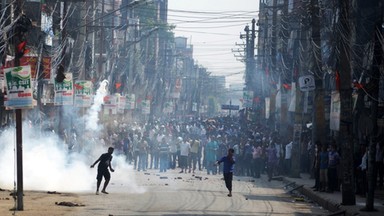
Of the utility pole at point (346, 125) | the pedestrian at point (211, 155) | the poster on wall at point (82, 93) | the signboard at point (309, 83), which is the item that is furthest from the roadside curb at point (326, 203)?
the poster on wall at point (82, 93)

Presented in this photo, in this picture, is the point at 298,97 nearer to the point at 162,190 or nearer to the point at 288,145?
the point at 288,145

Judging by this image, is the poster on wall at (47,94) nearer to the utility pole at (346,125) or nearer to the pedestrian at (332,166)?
the pedestrian at (332,166)

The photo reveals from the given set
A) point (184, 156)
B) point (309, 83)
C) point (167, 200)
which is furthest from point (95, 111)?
point (167, 200)

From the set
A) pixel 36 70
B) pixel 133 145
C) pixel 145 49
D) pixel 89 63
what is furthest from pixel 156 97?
pixel 36 70

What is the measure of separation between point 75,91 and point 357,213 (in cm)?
2461

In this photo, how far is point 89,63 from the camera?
197 ft

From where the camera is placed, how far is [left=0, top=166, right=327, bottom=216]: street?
2181 cm

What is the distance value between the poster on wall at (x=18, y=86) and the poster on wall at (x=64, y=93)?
61.1 feet

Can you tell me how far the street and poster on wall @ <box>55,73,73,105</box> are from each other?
18.1 ft

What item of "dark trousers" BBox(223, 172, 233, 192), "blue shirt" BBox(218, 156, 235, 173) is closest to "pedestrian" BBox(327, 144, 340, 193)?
"blue shirt" BBox(218, 156, 235, 173)

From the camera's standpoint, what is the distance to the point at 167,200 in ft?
83.8

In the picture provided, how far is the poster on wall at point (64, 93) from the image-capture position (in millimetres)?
39125

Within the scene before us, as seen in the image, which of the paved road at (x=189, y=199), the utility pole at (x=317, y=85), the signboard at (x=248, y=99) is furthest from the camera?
the signboard at (x=248, y=99)

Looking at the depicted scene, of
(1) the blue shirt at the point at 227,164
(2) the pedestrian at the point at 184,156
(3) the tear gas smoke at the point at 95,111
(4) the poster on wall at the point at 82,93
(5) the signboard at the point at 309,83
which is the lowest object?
(2) the pedestrian at the point at 184,156
